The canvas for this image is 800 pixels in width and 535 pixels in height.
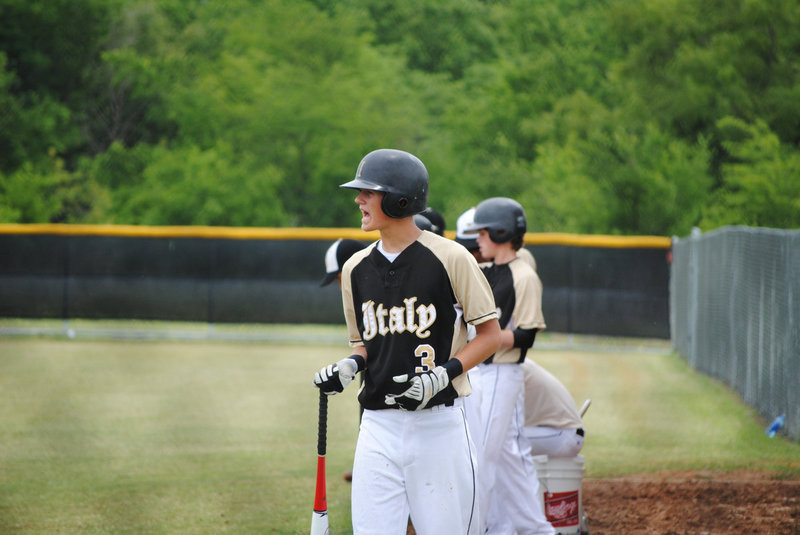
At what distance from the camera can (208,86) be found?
45.6m

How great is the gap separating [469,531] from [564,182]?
93.4ft

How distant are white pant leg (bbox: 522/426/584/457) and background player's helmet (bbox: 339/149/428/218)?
2512 mm

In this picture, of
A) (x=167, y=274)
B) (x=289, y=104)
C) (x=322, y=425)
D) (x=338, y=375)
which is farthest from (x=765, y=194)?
(x=289, y=104)

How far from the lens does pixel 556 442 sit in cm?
650

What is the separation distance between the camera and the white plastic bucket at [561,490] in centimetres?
642

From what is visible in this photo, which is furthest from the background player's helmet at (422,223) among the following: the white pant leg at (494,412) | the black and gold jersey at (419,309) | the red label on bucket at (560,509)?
the black and gold jersey at (419,309)

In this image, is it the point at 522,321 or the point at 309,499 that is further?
the point at 309,499

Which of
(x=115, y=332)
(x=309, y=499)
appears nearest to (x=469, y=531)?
(x=309, y=499)

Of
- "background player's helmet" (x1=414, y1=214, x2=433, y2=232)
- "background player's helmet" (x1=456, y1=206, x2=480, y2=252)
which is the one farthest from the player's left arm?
"background player's helmet" (x1=414, y1=214, x2=433, y2=232)

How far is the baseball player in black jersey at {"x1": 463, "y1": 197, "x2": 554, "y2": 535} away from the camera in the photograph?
6055mm

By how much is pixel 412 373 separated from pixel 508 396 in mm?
1938

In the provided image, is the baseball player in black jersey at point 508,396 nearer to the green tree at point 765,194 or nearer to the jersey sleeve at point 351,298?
the jersey sleeve at point 351,298

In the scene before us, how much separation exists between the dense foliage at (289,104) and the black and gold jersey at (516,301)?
25475 mm

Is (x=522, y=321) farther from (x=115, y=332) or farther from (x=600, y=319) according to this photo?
(x=115, y=332)
